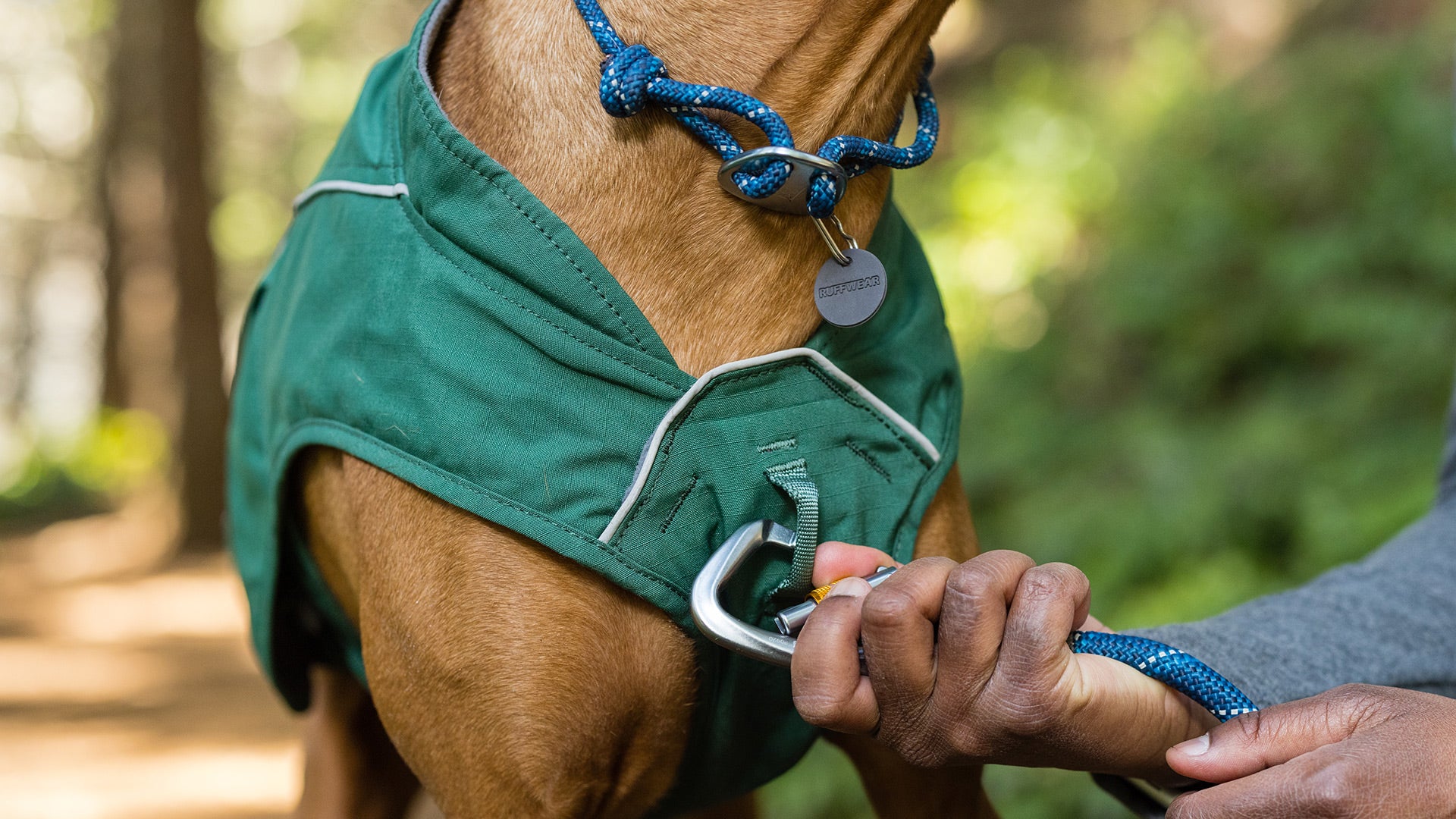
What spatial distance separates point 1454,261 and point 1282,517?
95cm

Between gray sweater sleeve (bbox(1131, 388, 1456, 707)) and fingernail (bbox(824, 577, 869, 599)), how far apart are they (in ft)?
1.28

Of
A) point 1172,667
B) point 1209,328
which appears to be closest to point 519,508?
point 1172,667

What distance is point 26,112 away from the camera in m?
22.0

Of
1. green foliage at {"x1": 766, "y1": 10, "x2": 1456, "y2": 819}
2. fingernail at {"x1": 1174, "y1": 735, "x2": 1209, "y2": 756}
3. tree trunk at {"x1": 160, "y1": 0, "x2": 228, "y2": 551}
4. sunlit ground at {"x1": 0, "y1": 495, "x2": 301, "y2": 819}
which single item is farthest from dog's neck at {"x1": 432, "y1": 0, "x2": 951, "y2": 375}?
tree trunk at {"x1": 160, "y1": 0, "x2": 228, "y2": 551}

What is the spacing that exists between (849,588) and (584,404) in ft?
1.02

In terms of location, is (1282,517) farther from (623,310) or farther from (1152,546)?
→ (623,310)

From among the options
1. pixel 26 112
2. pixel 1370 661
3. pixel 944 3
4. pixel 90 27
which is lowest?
pixel 26 112

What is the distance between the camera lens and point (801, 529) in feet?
3.73

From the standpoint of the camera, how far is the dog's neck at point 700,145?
116 cm

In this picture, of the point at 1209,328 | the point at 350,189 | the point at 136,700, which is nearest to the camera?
the point at 350,189

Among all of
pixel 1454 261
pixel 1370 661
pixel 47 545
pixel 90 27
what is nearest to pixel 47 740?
pixel 1370 661

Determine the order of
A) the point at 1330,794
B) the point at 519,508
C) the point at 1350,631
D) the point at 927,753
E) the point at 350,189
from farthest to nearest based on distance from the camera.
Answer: the point at 1350,631 → the point at 350,189 → the point at 519,508 → the point at 927,753 → the point at 1330,794

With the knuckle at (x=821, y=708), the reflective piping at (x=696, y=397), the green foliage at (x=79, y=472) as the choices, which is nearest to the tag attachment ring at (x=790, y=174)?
the reflective piping at (x=696, y=397)

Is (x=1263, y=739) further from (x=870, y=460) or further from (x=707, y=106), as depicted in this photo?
(x=707, y=106)
